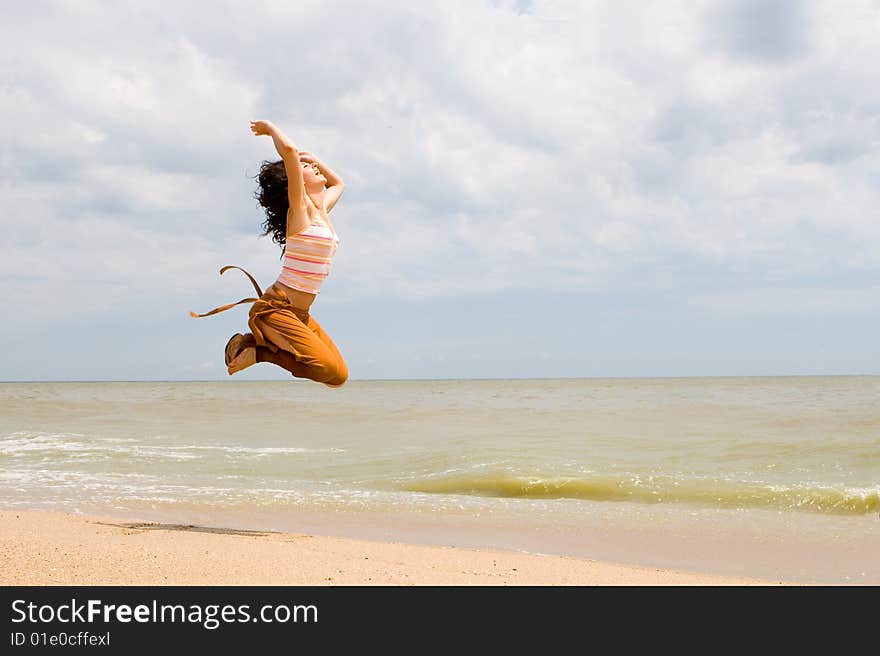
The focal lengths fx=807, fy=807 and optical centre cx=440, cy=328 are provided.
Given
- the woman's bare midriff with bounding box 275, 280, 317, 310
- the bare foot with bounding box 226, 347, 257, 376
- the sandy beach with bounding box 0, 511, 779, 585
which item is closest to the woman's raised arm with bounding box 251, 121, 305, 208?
the woman's bare midriff with bounding box 275, 280, 317, 310

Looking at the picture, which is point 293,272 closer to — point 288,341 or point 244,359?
point 288,341

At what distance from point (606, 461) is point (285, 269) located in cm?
958

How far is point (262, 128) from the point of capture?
514cm

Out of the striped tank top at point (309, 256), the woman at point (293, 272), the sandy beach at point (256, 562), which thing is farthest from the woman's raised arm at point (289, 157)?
the sandy beach at point (256, 562)

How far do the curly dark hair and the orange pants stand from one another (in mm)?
364

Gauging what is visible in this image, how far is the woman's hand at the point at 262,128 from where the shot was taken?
5084mm

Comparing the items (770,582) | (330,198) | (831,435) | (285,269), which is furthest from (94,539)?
(831,435)

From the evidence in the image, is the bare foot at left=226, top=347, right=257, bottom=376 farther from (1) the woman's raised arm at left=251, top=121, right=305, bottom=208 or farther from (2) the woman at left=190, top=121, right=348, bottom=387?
(1) the woman's raised arm at left=251, top=121, right=305, bottom=208

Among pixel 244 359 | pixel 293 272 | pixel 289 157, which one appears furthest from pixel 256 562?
pixel 289 157

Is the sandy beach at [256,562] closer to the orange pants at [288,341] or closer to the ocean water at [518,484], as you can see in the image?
the ocean water at [518,484]

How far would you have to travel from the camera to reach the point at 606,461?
13727mm

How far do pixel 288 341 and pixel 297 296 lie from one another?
0.34 metres

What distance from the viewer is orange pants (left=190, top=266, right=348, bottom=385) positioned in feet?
17.1
